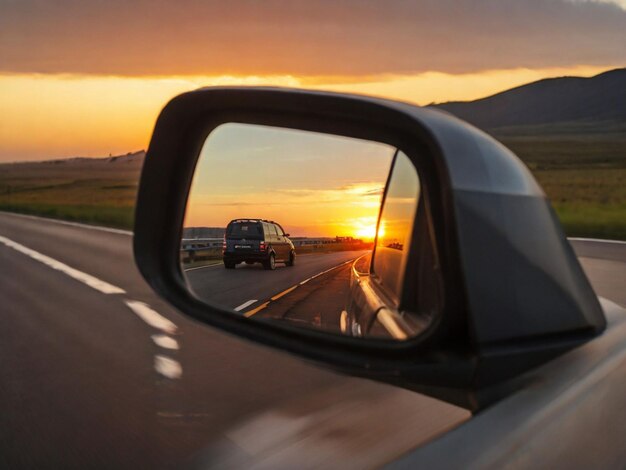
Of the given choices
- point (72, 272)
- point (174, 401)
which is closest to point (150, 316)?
point (174, 401)

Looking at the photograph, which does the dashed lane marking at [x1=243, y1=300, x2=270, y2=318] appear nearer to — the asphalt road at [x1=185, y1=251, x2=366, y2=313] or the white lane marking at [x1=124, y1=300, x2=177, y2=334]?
the asphalt road at [x1=185, y1=251, x2=366, y2=313]

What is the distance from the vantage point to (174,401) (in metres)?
5.73

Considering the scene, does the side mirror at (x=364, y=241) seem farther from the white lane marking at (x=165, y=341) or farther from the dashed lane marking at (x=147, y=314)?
the white lane marking at (x=165, y=341)

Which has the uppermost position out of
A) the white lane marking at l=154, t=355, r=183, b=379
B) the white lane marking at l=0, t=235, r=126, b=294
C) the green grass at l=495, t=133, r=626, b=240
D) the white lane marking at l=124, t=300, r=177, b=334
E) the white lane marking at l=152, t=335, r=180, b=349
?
the green grass at l=495, t=133, r=626, b=240

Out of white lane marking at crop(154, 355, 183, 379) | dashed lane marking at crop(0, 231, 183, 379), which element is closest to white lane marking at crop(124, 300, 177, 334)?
dashed lane marking at crop(0, 231, 183, 379)

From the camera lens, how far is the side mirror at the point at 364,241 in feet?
5.72

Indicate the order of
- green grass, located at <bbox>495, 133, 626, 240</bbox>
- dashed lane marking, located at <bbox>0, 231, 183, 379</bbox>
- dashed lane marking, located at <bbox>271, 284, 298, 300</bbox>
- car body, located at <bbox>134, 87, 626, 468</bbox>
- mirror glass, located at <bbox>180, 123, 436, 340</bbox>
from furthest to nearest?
green grass, located at <bbox>495, 133, 626, 240</bbox>
dashed lane marking, located at <bbox>0, 231, 183, 379</bbox>
dashed lane marking, located at <bbox>271, 284, 298, 300</bbox>
mirror glass, located at <bbox>180, 123, 436, 340</bbox>
car body, located at <bbox>134, 87, 626, 468</bbox>

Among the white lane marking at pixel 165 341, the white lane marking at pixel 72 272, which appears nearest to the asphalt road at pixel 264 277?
the white lane marking at pixel 165 341

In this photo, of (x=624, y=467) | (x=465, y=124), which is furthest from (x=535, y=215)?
(x=624, y=467)

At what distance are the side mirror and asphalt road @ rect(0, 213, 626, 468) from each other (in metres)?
0.22

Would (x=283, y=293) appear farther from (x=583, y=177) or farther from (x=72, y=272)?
(x=583, y=177)

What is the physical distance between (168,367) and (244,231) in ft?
16.1

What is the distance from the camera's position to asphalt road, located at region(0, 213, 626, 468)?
3.13m

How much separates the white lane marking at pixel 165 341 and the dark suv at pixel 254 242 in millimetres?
5801
